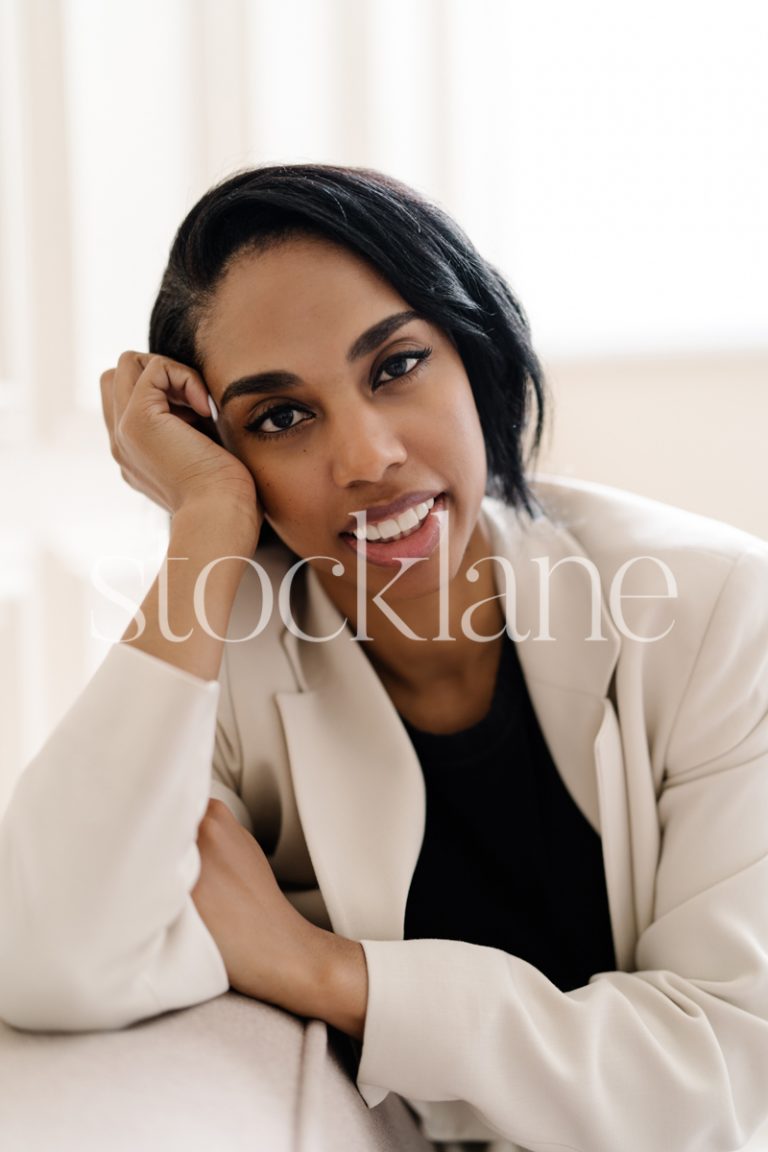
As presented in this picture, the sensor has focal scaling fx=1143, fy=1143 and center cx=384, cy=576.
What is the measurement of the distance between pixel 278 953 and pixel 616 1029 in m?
0.35

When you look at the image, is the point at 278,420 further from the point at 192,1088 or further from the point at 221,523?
the point at 192,1088

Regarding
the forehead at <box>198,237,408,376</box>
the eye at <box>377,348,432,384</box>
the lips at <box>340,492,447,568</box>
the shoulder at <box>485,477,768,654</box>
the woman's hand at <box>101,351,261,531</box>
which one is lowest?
the shoulder at <box>485,477,768,654</box>

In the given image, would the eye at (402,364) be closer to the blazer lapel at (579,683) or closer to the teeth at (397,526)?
the teeth at (397,526)

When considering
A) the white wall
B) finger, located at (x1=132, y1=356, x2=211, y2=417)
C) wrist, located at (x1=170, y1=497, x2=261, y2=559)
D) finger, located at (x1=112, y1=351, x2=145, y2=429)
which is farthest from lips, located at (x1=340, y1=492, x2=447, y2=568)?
the white wall

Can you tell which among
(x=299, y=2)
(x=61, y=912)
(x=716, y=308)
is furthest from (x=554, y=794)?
(x=299, y=2)

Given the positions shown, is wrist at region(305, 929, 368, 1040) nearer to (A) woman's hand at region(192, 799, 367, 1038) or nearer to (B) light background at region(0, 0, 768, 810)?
(A) woman's hand at region(192, 799, 367, 1038)

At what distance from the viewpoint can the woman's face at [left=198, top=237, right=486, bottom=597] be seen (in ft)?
4.21

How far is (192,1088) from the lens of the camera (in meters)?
1.03

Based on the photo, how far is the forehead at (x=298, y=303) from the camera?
128 centimetres

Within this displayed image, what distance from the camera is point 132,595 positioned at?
2553mm

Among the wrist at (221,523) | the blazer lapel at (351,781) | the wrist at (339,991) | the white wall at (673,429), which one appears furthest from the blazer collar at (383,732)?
the white wall at (673,429)

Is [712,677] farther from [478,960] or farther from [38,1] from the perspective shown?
[38,1]

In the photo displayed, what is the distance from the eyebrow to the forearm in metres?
0.15

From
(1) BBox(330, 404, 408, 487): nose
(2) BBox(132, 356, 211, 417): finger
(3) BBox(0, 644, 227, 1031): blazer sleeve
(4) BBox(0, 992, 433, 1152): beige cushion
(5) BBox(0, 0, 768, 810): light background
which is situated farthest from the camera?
(5) BBox(0, 0, 768, 810): light background
